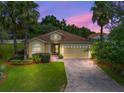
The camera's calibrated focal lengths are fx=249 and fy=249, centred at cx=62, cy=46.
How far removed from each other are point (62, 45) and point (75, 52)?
8.07 feet

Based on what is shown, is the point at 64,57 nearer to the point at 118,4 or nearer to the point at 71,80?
the point at 71,80

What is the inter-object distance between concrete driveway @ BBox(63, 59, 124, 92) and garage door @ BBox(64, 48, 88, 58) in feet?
27.1

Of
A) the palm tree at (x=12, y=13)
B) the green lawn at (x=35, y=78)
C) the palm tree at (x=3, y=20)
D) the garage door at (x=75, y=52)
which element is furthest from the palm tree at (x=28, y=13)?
the garage door at (x=75, y=52)

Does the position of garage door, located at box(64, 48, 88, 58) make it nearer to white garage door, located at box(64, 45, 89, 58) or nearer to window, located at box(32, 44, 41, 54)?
white garage door, located at box(64, 45, 89, 58)

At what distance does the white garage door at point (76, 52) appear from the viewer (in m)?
40.3

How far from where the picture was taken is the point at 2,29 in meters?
40.0

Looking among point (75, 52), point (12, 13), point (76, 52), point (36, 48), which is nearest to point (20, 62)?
point (36, 48)

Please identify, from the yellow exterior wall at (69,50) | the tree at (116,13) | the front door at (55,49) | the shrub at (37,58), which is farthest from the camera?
the front door at (55,49)

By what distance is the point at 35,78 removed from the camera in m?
25.9

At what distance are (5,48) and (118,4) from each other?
30.6 m

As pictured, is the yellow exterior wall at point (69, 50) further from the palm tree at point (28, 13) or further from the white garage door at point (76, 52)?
the palm tree at point (28, 13)

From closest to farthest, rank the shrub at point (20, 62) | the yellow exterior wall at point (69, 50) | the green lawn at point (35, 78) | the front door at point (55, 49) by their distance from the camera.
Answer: the green lawn at point (35, 78) → the shrub at point (20, 62) → the yellow exterior wall at point (69, 50) → the front door at point (55, 49)

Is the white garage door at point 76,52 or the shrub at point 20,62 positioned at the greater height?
the white garage door at point 76,52

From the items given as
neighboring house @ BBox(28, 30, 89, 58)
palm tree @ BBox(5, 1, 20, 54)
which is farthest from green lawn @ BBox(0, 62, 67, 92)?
palm tree @ BBox(5, 1, 20, 54)
